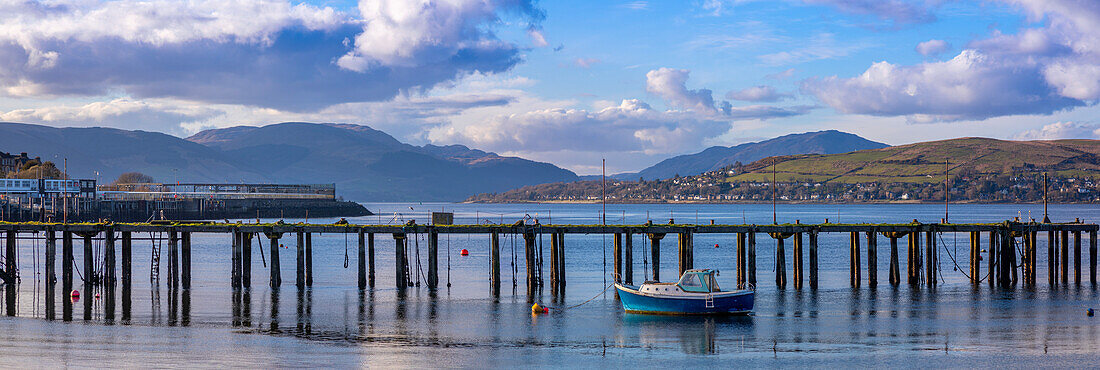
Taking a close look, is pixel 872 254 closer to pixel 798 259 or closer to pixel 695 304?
pixel 798 259

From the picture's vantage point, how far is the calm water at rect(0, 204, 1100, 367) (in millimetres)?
38438

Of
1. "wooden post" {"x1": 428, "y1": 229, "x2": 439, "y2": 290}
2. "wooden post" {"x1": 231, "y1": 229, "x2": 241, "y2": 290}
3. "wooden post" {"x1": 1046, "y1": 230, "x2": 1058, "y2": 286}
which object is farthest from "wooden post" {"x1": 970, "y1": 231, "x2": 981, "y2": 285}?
"wooden post" {"x1": 231, "y1": 229, "x2": 241, "y2": 290}

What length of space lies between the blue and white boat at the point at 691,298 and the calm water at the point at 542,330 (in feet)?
2.28

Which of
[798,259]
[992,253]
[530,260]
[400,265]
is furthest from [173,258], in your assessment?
[992,253]

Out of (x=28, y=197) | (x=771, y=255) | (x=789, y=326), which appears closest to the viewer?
(x=789, y=326)

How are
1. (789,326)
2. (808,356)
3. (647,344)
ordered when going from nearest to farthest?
1. (808,356)
2. (647,344)
3. (789,326)

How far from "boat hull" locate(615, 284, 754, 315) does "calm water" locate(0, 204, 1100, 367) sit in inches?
24.3

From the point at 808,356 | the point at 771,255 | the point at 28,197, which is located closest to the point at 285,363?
the point at 808,356

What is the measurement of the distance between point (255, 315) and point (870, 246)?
34.3m

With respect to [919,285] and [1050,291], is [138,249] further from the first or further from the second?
[1050,291]

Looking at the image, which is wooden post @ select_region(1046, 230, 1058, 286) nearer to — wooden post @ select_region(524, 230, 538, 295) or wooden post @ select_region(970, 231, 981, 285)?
wooden post @ select_region(970, 231, 981, 285)

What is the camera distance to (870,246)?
2370 inches

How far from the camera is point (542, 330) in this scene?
46.2m

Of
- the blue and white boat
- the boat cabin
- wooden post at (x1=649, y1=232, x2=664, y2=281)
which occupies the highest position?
wooden post at (x1=649, y1=232, x2=664, y2=281)
